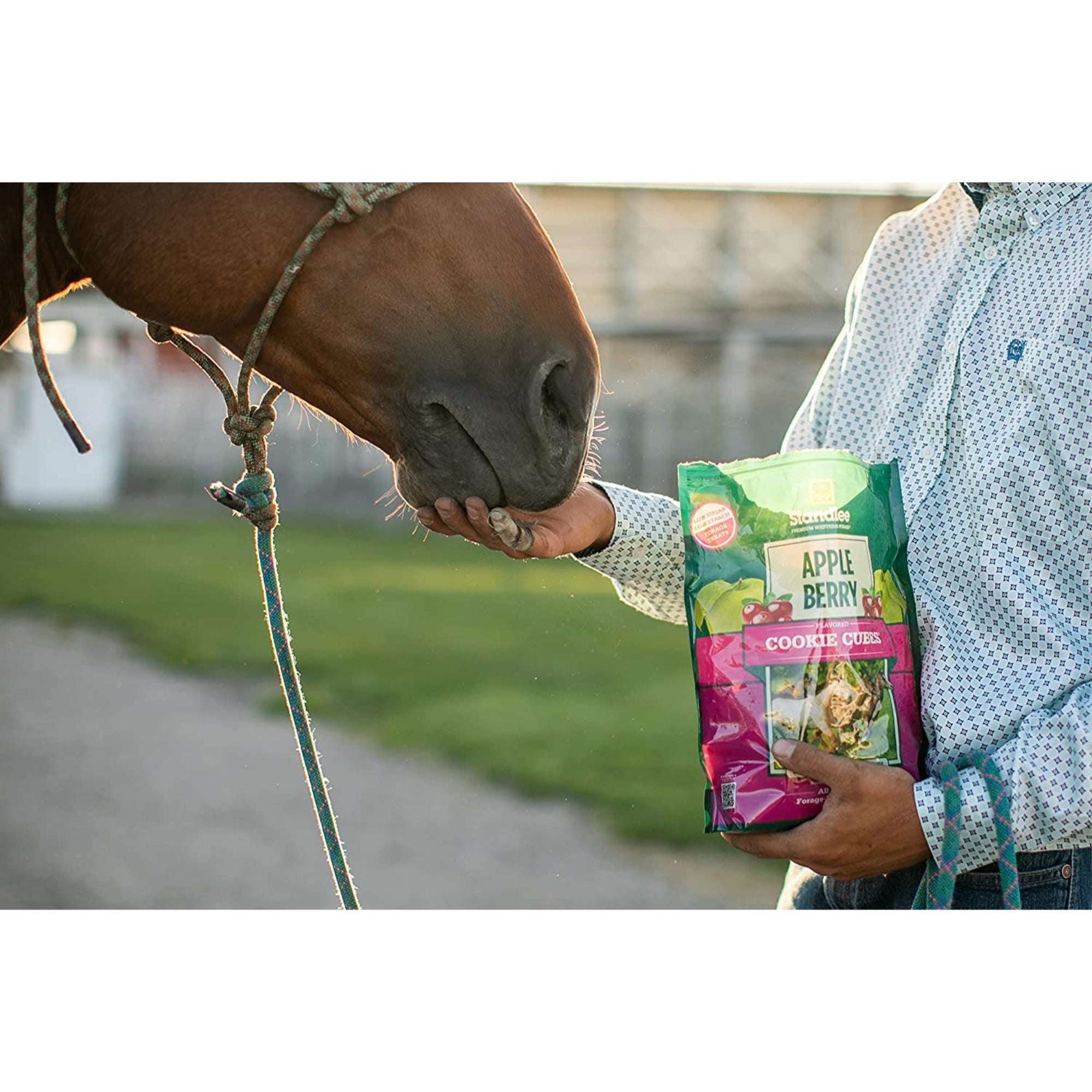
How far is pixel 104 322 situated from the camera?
933 cm

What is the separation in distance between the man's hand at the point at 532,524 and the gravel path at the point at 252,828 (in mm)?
2262

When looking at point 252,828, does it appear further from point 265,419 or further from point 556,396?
point 556,396

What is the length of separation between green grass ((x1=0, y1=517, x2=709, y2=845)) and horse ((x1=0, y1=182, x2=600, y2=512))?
2921mm

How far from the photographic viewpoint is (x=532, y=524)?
1.34m

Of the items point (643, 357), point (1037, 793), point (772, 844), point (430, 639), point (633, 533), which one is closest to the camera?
point (1037, 793)

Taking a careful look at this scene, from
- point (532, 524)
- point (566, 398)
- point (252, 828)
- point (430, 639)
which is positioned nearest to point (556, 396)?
point (566, 398)

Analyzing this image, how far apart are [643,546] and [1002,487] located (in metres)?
0.44

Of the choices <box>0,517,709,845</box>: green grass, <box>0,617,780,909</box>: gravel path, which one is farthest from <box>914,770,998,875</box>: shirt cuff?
<box>0,517,709,845</box>: green grass

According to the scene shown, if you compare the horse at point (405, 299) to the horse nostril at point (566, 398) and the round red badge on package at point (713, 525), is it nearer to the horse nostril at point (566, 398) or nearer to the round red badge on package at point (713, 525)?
the horse nostril at point (566, 398)

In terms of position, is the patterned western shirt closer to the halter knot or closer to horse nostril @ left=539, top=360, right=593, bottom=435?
horse nostril @ left=539, top=360, right=593, bottom=435

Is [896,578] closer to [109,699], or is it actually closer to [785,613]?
[785,613]

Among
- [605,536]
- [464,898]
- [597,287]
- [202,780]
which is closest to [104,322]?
[597,287]

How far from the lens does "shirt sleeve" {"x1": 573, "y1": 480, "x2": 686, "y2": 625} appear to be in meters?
1.43

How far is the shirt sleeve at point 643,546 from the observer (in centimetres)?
143
